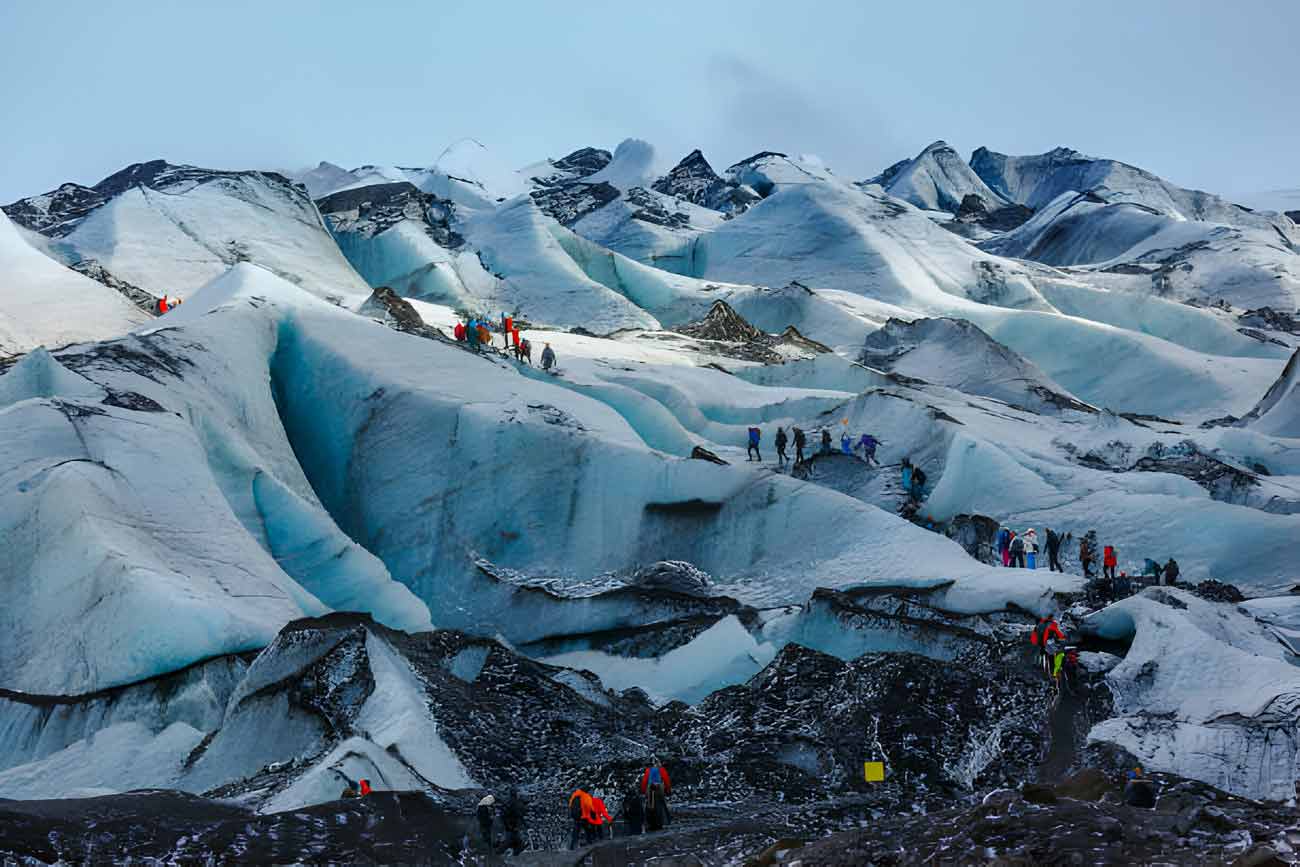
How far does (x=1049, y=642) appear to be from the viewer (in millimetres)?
16578

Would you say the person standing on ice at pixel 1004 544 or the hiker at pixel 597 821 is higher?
the person standing on ice at pixel 1004 544

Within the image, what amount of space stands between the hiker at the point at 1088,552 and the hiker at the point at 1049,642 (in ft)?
16.1

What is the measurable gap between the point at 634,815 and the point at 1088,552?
12170 millimetres

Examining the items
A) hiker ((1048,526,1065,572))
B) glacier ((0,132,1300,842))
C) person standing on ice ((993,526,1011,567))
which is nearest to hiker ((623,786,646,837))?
glacier ((0,132,1300,842))

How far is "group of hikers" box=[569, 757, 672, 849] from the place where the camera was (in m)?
11.8

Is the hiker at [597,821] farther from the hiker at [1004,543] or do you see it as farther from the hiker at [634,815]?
the hiker at [1004,543]

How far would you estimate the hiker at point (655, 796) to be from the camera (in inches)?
472

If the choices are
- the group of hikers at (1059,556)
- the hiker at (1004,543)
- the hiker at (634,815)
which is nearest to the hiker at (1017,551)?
the group of hikers at (1059,556)

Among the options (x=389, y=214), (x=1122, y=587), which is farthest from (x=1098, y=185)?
(x=1122, y=587)

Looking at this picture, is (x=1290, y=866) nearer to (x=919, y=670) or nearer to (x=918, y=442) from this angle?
(x=919, y=670)

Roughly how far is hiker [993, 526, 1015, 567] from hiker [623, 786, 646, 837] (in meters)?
11.9

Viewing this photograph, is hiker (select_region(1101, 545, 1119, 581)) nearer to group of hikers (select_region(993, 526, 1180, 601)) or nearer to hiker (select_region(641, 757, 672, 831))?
group of hikers (select_region(993, 526, 1180, 601))

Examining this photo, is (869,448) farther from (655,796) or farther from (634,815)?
(634,815)

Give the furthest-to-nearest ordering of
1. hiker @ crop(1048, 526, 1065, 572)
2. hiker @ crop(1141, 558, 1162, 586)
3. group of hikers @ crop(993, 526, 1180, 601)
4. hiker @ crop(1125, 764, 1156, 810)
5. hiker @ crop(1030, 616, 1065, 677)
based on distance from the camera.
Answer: hiker @ crop(1048, 526, 1065, 572) < hiker @ crop(1141, 558, 1162, 586) < group of hikers @ crop(993, 526, 1180, 601) < hiker @ crop(1030, 616, 1065, 677) < hiker @ crop(1125, 764, 1156, 810)
